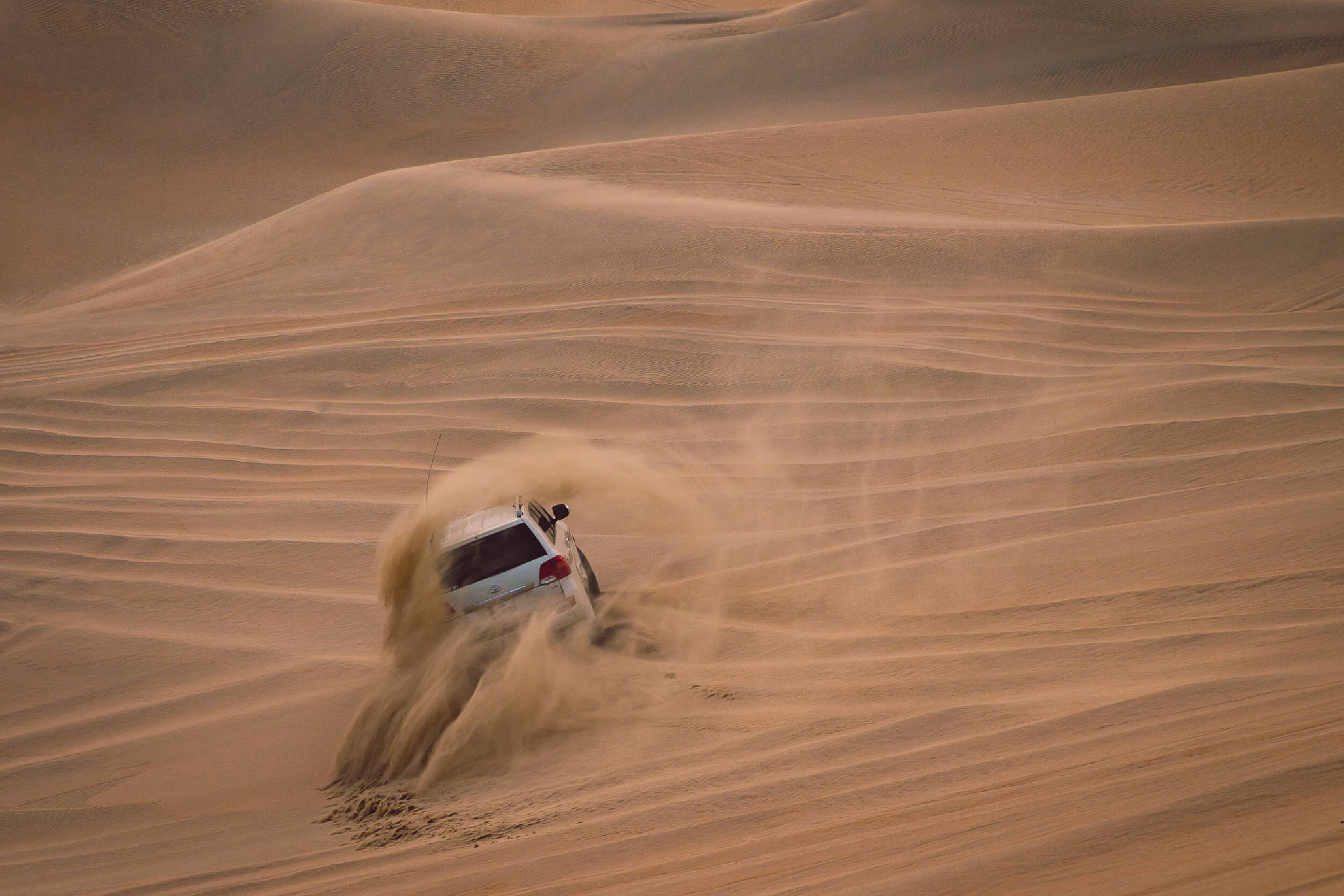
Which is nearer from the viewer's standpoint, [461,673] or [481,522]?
[461,673]

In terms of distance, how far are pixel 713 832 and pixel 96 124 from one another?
31031 mm

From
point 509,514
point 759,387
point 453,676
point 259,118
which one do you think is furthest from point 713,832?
point 259,118

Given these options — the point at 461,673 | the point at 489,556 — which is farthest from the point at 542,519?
the point at 461,673

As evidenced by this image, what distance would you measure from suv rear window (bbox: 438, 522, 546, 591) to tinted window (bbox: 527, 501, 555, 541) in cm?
21

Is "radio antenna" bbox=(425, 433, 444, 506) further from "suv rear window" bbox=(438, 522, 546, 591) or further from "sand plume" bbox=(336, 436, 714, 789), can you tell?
"suv rear window" bbox=(438, 522, 546, 591)

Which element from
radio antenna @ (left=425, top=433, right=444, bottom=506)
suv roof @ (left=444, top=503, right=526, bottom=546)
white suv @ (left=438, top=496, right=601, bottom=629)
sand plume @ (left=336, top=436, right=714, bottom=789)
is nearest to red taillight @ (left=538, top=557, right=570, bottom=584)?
white suv @ (left=438, top=496, right=601, bottom=629)

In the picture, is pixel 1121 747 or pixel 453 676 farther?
pixel 453 676

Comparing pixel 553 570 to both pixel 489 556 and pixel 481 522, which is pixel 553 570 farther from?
pixel 481 522

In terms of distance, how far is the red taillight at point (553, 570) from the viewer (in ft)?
23.4

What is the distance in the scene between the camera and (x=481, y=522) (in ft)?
24.7

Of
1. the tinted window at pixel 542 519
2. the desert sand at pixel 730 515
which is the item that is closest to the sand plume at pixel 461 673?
the desert sand at pixel 730 515

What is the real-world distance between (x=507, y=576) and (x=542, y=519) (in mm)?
954

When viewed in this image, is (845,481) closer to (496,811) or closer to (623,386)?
(623,386)

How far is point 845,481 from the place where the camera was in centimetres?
1002
